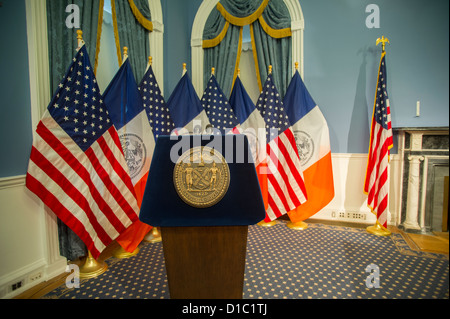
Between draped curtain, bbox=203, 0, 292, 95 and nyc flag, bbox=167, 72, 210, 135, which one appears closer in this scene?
nyc flag, bbox=167, 72, 210, 135

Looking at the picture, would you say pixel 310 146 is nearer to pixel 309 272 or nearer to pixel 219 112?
pixel 219 112

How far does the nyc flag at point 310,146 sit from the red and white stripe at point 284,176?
233mm

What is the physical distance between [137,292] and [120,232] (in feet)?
1.80

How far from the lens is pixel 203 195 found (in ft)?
3.98

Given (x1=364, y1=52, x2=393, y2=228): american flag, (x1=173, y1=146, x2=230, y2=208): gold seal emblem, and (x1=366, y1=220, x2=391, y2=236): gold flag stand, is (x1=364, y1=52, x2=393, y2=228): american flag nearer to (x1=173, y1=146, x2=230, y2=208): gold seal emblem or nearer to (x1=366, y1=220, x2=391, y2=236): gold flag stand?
(x1=366, y1=220, x2=391, y2=236): gold flag stand

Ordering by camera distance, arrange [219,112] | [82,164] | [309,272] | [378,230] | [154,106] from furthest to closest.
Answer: [219,112], [378,230], [154,106], [309,272], [82,164]

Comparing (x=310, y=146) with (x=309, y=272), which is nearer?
(x=309, y=272)

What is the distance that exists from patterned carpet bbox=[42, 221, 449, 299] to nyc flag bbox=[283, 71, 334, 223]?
1.46 feet

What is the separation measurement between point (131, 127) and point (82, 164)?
0.58m

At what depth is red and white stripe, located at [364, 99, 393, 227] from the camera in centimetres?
261

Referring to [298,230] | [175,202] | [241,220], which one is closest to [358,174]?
[298,230]

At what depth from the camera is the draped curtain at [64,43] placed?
1864mm

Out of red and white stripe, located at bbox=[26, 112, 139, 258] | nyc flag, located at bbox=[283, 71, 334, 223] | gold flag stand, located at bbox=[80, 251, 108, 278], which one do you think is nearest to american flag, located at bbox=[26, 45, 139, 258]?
red and white stripe, located at bbox=[26, 112, 139, 258]

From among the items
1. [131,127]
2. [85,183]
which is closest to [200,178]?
[85,183]
